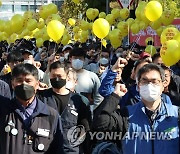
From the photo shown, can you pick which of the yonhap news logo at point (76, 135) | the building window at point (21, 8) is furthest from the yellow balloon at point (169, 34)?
the building window at point (21, 8)

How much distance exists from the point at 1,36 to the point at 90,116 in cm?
1207

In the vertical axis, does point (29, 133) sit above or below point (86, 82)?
Answer: above

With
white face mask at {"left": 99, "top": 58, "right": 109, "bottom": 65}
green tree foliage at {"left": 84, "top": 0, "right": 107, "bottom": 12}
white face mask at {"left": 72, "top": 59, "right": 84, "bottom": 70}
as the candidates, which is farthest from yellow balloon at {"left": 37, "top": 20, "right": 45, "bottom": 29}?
green tree foliage at {"left": 84, "top": 0, "right": 107, "bottom": 12}

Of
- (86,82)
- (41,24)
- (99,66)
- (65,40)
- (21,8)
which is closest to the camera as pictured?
(86,82)

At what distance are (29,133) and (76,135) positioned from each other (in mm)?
1468

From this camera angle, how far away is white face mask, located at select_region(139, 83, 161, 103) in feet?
12.9

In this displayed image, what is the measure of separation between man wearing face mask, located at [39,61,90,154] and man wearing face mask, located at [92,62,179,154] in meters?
1.25

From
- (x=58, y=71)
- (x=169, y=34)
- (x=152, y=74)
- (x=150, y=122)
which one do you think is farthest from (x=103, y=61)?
(x=150, y=122)

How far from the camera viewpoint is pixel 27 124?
4.07 metres

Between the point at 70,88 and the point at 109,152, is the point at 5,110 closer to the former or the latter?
→ the point at 109,152

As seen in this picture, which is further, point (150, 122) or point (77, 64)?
point (77, 64)

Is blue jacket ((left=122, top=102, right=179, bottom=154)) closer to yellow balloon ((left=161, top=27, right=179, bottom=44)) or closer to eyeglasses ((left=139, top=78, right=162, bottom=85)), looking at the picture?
eyeglasses ((left=139, top=78, right=162, bottom=85))

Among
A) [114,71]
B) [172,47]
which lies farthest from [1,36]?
[114,71]

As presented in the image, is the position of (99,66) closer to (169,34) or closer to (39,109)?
(169,34)
